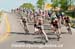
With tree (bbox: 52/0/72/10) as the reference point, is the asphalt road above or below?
above

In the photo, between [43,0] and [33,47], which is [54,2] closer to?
[43,0]

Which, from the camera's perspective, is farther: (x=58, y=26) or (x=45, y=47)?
(x=58, y=26)

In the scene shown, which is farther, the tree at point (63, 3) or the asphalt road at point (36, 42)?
the tree at point (63, 3)

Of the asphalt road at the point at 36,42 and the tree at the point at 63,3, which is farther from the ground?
the asphalt road at the point at 36,42

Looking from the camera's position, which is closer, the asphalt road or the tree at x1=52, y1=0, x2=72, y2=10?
the asphalt road

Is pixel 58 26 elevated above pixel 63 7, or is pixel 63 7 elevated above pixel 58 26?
pixel 58 26

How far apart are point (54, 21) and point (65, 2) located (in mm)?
77605

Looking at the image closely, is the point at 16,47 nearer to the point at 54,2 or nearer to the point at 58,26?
the point at 58,26

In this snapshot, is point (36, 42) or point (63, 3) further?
point (63, 3)

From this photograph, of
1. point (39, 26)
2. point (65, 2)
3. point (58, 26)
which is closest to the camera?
point (39, 26)

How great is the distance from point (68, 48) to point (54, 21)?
16.3ft

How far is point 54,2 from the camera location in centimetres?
11012

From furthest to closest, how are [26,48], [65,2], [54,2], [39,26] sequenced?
[54,2], [65,2], [39,26], [26,48]

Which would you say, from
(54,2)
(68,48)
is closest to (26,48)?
(68,48)
